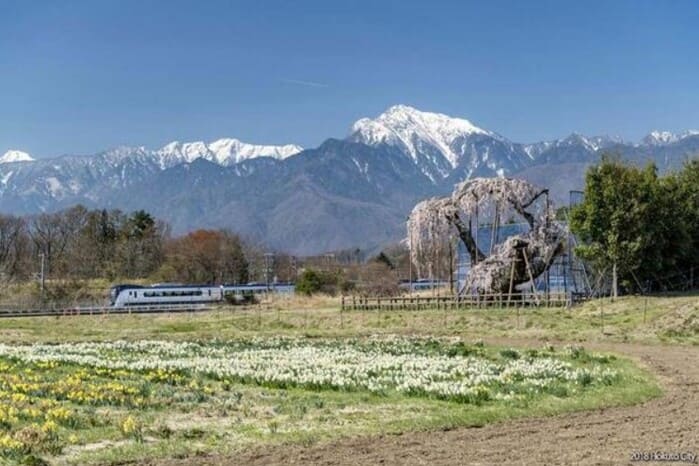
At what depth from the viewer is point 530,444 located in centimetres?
1228

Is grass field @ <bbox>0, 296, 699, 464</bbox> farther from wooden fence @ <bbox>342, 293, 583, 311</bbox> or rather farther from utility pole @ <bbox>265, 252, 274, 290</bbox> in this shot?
utility pole @ <bbox>265, 252, 274, 290</bbox>

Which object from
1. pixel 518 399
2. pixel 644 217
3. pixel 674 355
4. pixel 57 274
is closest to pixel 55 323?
pixel 644 217

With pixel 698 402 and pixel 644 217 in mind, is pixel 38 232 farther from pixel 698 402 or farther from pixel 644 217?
pixel 698 402

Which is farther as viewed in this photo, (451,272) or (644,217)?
(451,272)

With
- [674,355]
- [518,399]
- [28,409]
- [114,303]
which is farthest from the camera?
[114,303]

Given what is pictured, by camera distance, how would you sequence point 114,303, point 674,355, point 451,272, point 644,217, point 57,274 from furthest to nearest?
point 57,274 → point 114,303 → point 451,272 → point 644,217 → point 674,355

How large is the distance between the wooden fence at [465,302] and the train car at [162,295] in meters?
36.7

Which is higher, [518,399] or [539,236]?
[539,236]

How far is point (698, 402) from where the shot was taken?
16297mm

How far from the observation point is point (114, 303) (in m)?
87.3

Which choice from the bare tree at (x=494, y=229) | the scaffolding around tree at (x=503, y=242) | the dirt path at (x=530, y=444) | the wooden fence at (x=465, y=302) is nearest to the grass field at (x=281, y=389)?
the dirt path at (x=530, y=444)

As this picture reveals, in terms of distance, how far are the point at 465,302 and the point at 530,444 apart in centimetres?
3883

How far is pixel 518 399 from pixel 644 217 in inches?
1349

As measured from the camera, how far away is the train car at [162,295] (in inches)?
3408
